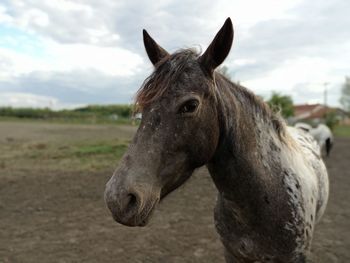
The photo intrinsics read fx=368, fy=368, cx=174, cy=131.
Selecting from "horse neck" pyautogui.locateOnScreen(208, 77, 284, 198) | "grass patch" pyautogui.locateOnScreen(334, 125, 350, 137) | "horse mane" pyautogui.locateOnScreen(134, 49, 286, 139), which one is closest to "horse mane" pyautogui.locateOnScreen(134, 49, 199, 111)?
"horse mane" pyautogui.locateOnScreen(134, 49, 286, 139)

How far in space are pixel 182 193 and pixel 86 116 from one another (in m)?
44.8

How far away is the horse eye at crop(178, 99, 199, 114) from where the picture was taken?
6.80 ft

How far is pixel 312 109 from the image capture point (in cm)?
7925

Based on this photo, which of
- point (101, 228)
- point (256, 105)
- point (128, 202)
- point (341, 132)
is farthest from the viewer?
point (341, 132)

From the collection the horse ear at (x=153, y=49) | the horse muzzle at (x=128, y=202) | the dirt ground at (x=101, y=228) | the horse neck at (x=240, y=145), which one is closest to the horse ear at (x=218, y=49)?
the horse neck at (x=240, y=145)

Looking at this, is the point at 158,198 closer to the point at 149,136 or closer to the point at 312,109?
the point at 149,136

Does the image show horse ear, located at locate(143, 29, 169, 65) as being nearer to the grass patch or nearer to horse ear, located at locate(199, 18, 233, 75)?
horse ear, located at locate(199, 18, 233, 75)

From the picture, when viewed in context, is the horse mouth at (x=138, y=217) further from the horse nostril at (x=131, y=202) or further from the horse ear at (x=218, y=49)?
the horse ear at (x=218, y=49)

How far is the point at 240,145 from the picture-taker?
96.9 inches

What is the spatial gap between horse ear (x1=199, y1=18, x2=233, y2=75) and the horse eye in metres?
0.28

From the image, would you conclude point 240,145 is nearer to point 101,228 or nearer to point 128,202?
point 128,202

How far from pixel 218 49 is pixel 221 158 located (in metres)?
0.71

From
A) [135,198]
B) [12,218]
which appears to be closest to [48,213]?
[12,218]

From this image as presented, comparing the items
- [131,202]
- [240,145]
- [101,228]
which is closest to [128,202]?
[131,202]
